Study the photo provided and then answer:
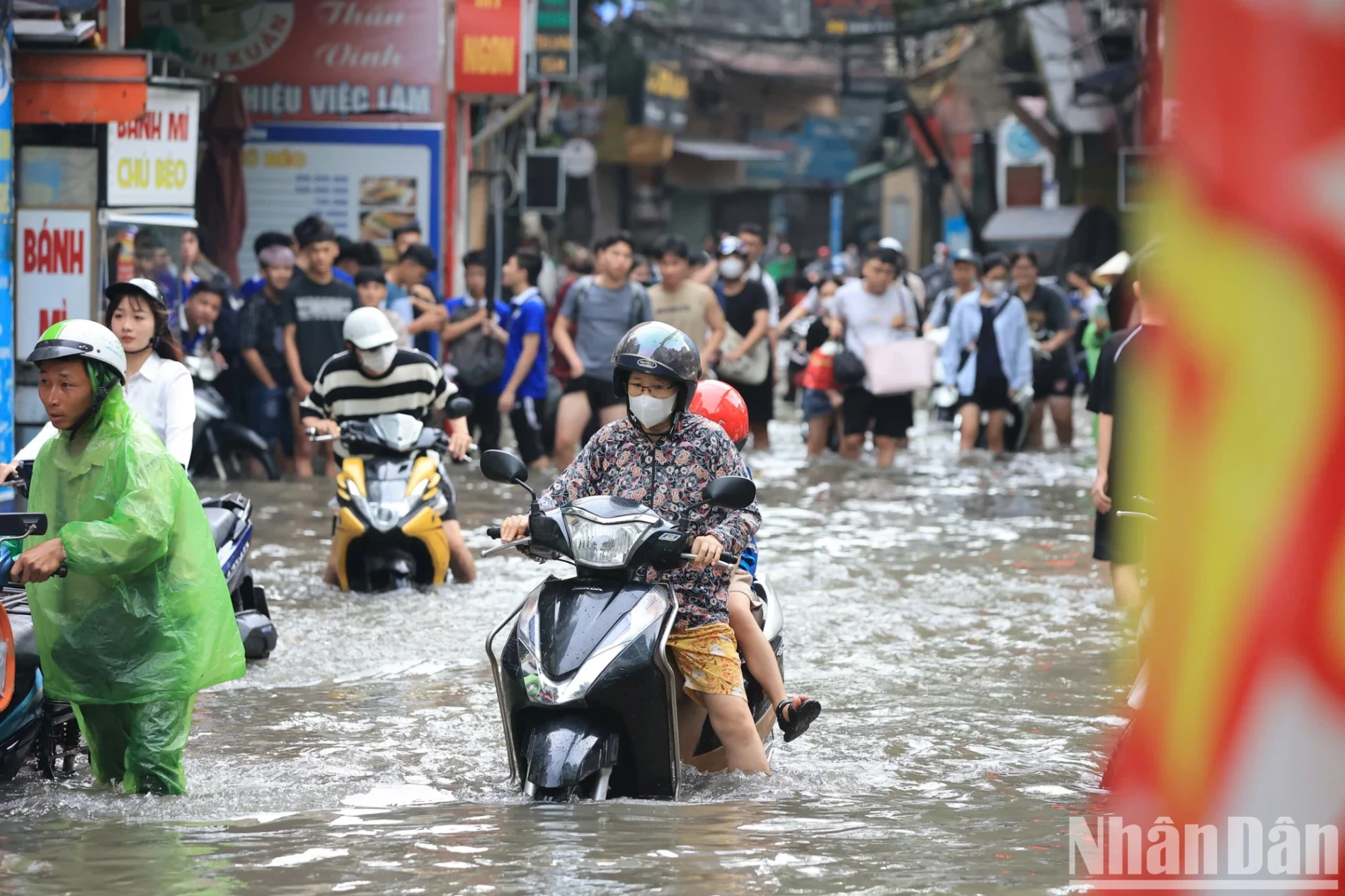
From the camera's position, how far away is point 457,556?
31.8 ft

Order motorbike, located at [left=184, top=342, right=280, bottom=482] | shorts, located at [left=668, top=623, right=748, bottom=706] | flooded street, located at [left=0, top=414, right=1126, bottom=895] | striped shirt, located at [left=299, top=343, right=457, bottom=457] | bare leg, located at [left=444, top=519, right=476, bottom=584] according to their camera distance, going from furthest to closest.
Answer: motorbike, located at [left=184, top=342, right=280, bottom=482], bare leg, located at [left=444, top=519, right=476, bottom=584], striped shirt, located at [left=299, top=343, right=457, bottom=457], shorts, located at [left=668, top=623, right=748, bottom=706], flooded street, located at [left=0, top=414, right=1126, bottom=895]

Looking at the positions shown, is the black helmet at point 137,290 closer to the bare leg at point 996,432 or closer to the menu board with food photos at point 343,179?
the bare leg at point 996,432

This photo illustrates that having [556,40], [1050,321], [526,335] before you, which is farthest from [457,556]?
[556,40]

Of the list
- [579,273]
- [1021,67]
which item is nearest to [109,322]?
[579,273]

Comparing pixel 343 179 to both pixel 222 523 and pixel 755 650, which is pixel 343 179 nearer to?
pixel 222 523

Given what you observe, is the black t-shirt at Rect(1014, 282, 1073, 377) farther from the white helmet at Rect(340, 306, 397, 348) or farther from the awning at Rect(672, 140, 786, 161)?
the awning at Rect(672, 140, 786, 161)

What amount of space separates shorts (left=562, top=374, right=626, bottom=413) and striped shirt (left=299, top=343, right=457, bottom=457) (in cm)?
434

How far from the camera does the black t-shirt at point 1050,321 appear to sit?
1777 cm

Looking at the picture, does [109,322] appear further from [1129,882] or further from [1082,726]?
[1129,882]

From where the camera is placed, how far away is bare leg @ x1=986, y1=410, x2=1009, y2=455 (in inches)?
658

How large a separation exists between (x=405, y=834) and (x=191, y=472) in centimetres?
925

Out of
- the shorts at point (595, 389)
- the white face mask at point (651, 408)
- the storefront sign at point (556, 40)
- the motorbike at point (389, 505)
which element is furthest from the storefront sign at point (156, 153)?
the storefront sign at point (556, 40)

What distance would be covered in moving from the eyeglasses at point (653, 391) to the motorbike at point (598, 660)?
15.6 inches

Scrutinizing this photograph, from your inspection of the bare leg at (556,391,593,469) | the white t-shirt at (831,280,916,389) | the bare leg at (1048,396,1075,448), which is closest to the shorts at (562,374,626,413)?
the bare leg at (556,391,593,469)
